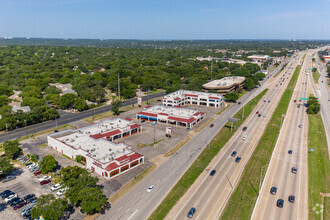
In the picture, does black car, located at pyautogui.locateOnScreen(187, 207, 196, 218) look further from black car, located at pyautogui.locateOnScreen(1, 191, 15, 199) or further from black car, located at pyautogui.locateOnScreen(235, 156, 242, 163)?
black car, located at pyautogui.locateOnScreen(1, 191, 15, 199)

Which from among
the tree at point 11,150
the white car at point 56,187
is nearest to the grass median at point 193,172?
the white car at point 56,187

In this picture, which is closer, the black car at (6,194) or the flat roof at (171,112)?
the black car at (6,194)

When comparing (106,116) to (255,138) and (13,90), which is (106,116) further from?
(13,90)

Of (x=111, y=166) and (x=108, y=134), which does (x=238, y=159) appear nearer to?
(x=111, y=166)

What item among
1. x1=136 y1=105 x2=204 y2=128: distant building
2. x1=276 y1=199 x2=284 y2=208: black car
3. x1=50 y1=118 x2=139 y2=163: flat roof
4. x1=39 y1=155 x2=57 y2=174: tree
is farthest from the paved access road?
x1=276 y1=199 x2=284 y2=208: black car

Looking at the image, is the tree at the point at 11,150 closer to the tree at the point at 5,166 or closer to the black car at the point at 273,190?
the tree at the point at 5,166

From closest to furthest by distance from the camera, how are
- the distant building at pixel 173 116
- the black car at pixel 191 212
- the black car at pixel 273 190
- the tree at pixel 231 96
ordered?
1. the black car at pixel 191 212
2. the black car at pixel 273 190
3. the distant building at pixel 173 116
4. the tree at pixel 231 96
